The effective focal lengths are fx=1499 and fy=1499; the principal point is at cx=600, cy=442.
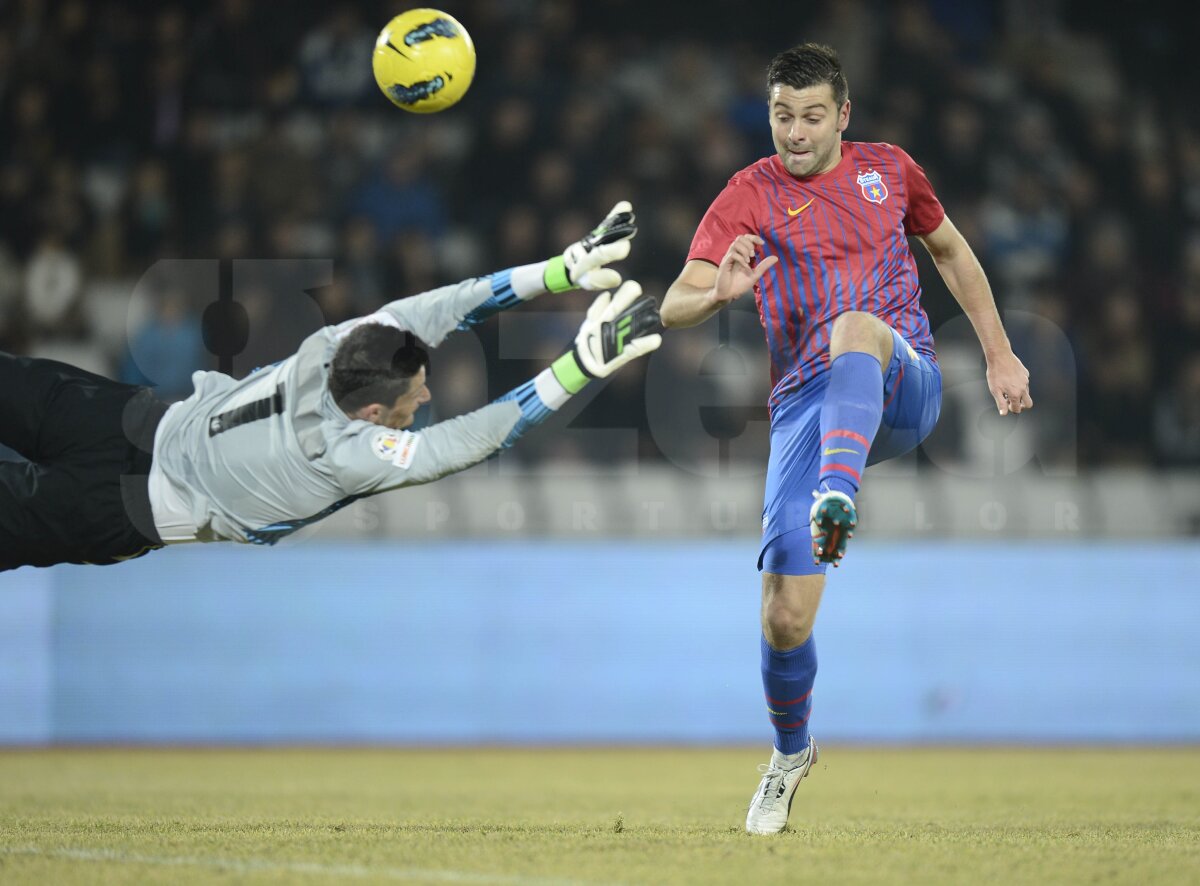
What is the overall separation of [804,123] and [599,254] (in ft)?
2.77

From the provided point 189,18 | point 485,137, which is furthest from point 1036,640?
point 189,18

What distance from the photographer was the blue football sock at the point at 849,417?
4660 millimetres

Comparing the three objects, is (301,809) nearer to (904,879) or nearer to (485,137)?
(904,879)

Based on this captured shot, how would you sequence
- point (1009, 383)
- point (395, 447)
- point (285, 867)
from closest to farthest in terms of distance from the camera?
point (285, 867) → point (395, 447) → point (1009, 383)

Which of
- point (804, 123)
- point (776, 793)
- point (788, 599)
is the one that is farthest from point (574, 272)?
point (776, 793)

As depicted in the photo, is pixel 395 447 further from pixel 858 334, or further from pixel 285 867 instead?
pixel 858 334

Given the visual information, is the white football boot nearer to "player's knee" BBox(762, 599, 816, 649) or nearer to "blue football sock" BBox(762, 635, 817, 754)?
"blue football sock" BBox(762, 635, 817, 754)

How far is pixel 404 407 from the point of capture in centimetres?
503

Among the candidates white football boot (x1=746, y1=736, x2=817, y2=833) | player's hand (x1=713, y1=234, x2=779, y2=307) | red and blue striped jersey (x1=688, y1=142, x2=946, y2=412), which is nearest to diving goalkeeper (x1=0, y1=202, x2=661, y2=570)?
player's hand (x1=713, y1=234, x2=779, y2=307)

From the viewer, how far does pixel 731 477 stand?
→ 31.7 feet

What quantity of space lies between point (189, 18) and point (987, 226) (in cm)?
632

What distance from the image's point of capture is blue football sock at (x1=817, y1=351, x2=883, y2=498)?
4660mm

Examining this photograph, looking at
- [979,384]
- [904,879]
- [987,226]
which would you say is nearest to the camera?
[904,879]

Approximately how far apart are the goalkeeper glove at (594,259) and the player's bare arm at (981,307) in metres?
1.18
